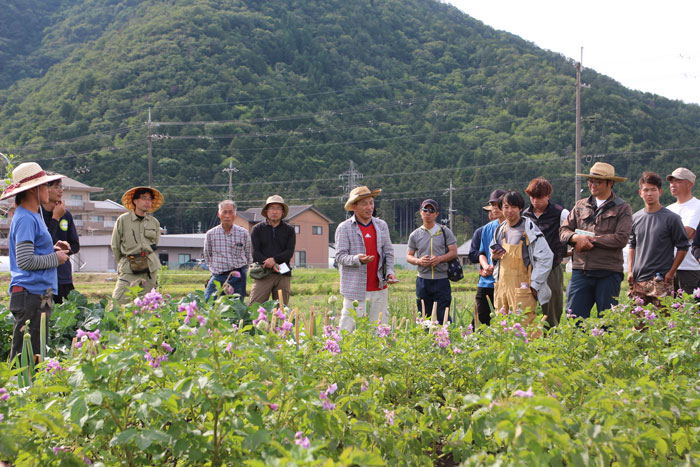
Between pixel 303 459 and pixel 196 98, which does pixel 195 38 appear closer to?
pixel 196 98

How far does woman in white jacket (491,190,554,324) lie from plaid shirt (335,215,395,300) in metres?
1.16

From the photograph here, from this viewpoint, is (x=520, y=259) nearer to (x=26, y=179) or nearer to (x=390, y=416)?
(x=390, y=416)

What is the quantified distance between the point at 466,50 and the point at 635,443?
106174 millimetres

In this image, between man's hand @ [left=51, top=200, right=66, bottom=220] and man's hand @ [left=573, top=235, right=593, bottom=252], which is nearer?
man's hand @ [left=573, top=235, right=593, bottom=252]

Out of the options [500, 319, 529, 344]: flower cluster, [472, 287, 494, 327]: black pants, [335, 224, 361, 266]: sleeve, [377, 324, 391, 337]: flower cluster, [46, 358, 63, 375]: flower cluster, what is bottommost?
[472, 287, 494, 327]: black pants

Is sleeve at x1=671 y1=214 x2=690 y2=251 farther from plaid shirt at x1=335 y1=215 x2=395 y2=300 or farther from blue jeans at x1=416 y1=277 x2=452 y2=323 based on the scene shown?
plaid shirt at x1=335 y1=215 x2=395 y2=300

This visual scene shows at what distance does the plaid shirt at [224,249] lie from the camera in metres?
7.23

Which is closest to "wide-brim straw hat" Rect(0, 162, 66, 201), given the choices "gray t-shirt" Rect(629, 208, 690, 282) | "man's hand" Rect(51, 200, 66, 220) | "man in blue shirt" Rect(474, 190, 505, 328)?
"man's hand" Rect(51, 200, 66, 220)

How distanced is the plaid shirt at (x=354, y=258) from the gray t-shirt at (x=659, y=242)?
7.77ft

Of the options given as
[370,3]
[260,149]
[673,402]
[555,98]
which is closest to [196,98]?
[260,149]

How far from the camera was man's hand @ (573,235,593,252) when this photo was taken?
5.24m

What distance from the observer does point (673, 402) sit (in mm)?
2008

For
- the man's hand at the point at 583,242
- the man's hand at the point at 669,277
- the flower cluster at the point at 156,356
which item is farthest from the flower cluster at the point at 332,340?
the man's hand at the point at 669,277

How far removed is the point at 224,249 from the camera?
23.7 feet
